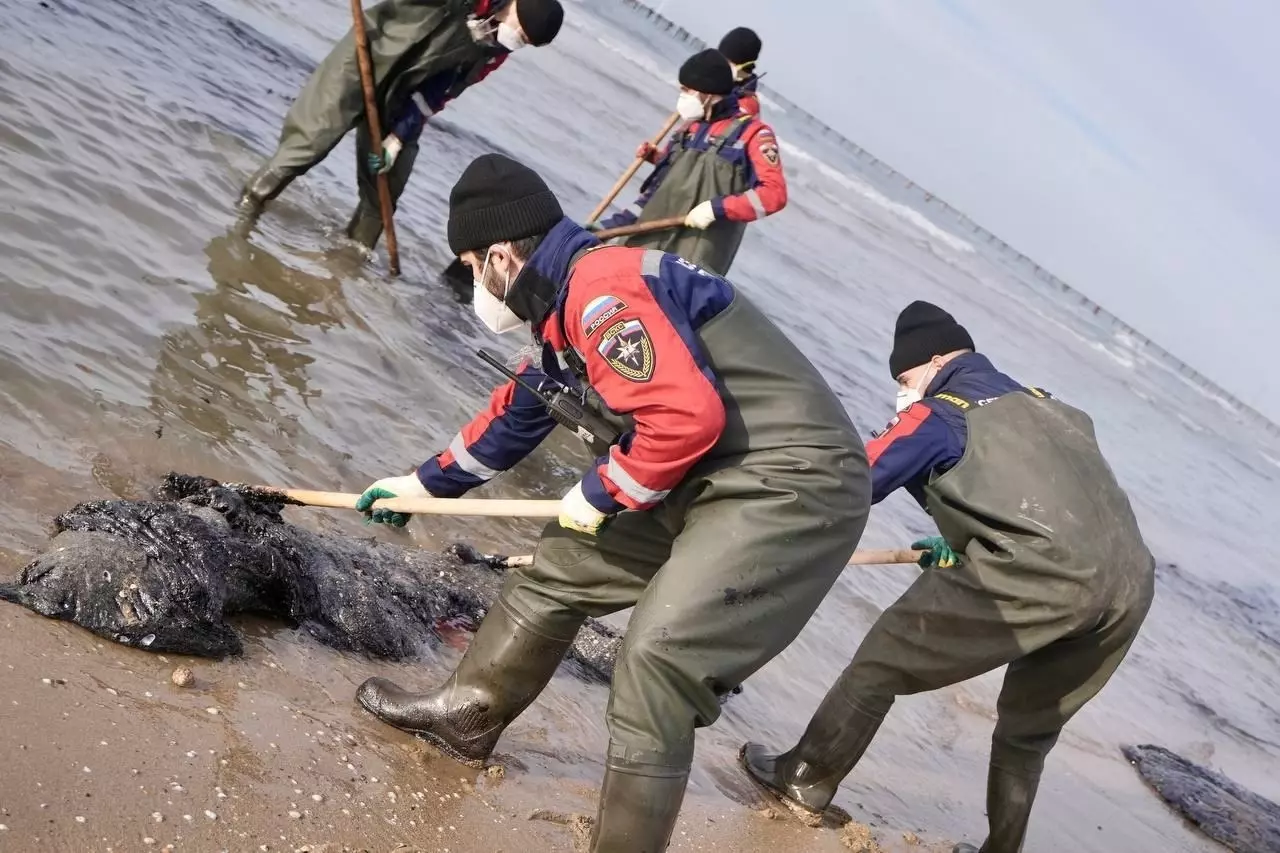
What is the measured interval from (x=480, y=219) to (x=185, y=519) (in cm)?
138

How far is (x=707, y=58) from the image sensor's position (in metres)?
7.11

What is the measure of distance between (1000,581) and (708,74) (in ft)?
13.6

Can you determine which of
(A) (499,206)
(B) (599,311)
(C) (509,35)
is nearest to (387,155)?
(C) (509,35)

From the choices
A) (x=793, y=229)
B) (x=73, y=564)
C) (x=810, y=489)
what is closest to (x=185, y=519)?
(x=73, y=564)

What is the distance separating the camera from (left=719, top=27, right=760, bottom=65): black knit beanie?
745cm

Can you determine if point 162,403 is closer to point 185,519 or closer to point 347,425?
point 347,425

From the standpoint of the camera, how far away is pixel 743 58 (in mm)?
7453

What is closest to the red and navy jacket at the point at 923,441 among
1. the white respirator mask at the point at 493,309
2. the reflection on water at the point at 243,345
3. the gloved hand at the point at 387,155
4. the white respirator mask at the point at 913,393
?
the white respirator mask at the point at 913,393

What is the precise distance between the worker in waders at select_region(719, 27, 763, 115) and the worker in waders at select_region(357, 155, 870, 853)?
4.66 meters

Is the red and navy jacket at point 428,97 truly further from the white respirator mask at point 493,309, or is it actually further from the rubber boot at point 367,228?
the white respirator mask at point 493,309

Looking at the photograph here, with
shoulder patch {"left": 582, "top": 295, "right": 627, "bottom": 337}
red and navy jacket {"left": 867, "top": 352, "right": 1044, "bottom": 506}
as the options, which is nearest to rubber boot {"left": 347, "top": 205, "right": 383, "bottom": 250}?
red and navy jacket {"left": 867, "top": 352, "right": 1044, "bottom": 506}

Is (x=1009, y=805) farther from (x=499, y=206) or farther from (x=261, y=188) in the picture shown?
(x=261, y=188)

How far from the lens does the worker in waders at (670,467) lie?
2799mm

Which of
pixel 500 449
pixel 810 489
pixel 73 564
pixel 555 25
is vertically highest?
pixel 555 25
